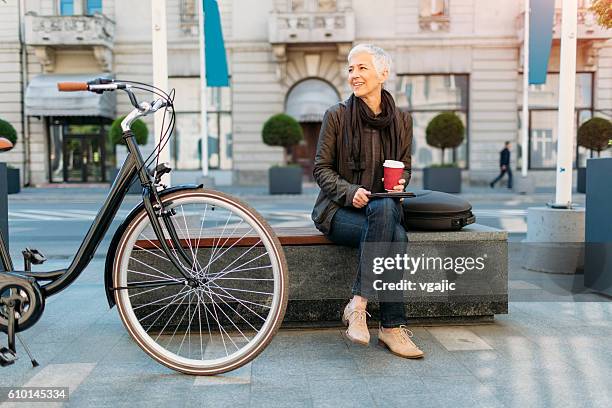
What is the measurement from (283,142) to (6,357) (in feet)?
52.1

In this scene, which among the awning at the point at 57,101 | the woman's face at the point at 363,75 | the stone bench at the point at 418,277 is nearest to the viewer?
the woman's face at the point at 363,75

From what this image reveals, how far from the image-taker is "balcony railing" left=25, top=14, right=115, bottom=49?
22.2m

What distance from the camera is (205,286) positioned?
3.12m

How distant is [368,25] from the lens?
916 inches

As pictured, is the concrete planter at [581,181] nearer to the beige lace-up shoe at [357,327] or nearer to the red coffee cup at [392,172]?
the red coffee cup at [392,172]

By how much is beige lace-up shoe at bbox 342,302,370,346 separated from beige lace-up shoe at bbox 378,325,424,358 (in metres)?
0.13

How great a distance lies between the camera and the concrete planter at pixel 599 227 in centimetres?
482

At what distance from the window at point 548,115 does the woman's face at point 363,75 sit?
2157 cm

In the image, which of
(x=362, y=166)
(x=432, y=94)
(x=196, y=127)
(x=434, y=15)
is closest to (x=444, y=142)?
(x=432, y=94)

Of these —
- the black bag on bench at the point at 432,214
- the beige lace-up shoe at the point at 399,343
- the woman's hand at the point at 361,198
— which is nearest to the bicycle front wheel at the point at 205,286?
the woman's hand at the point at 361,198

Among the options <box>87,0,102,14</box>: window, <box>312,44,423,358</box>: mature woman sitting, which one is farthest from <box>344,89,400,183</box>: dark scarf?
<box>87,0,102,14</box>: window

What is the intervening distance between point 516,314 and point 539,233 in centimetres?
212

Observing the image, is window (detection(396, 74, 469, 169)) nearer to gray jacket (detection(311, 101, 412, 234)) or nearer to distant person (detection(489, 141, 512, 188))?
distant person (detection(489, 141, 512, 188))

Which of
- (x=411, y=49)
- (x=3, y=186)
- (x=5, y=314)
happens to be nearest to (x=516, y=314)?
(x=5, y=314)
